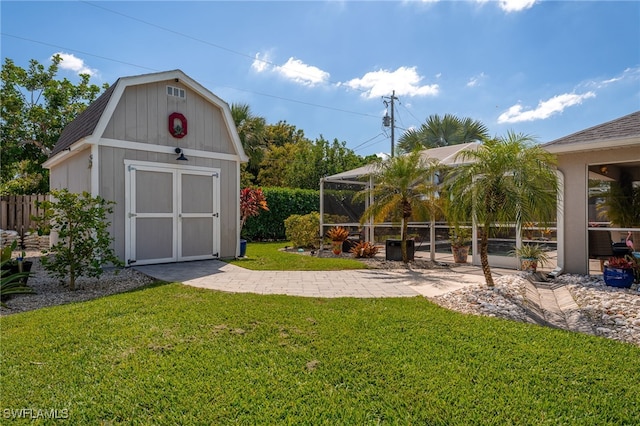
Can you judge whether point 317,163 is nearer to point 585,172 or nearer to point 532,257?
point 532,257

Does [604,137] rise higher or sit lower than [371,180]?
higher

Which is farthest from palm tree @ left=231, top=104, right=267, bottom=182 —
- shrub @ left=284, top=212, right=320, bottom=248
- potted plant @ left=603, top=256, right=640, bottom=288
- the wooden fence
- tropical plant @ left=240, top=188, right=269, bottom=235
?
potted plant @ left=603, top=256, right=640, bottom=288

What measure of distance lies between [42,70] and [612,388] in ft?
64.5

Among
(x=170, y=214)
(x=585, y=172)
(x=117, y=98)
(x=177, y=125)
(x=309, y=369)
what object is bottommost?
(x=309, y=369)

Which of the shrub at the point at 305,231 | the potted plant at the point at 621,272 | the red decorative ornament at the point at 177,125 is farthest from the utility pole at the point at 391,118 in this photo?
the potted plant at the point at 621,272

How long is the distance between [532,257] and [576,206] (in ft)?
4.22

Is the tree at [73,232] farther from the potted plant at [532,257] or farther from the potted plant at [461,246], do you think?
the potted plant at [532,257]

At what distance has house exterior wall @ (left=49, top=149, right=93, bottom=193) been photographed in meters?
7.77

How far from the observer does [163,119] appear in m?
8.30

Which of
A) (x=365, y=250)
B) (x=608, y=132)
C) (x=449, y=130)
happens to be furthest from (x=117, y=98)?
(x=449, y=130)

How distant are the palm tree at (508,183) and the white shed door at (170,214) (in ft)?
19.6

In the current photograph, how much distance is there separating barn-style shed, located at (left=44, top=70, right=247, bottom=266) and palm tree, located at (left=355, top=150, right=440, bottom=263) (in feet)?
12.4

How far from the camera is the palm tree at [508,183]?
5.29 m

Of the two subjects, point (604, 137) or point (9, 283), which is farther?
point (604, 137)
